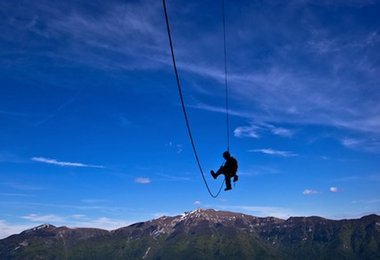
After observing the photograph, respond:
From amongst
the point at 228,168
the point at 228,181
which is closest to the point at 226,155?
the point at 228,168

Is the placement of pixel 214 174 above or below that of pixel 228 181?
above

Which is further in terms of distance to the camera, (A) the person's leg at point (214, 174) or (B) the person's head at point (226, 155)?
(A) the person's leg at point (214, 174)

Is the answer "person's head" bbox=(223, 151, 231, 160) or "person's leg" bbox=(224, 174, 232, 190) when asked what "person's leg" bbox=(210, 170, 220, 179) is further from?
"person's head" bbox=(223, 151, 231, 160)

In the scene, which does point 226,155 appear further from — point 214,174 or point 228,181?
point 228,181

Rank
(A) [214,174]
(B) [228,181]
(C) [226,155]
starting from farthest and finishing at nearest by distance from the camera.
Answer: (B) [228,181], (A) [214,174], (C) [226,155]

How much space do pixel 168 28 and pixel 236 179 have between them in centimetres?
1939

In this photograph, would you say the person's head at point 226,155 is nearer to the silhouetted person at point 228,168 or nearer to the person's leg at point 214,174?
the silhouetted person at point 228,168

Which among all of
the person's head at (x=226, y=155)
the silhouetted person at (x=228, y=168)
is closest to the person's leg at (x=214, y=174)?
the silhouetted person at (x=228, y=168)

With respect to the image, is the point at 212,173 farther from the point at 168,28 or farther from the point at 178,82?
the point at 168,28

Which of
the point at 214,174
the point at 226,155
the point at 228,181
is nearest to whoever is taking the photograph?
the point at 226,155

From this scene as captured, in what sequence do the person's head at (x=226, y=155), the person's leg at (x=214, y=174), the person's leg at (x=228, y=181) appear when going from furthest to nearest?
the person's leg at (x=228, y=181) → the person's leg at (x=214, y=174) → the person's head at (x=226, y=155)

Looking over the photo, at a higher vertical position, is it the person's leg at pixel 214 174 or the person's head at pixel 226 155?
the person's head at pixel 226 155

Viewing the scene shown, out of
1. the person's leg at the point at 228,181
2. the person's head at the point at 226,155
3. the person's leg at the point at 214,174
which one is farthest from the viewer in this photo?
the person's leg at the point at 228,181

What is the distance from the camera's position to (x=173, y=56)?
1366cm
